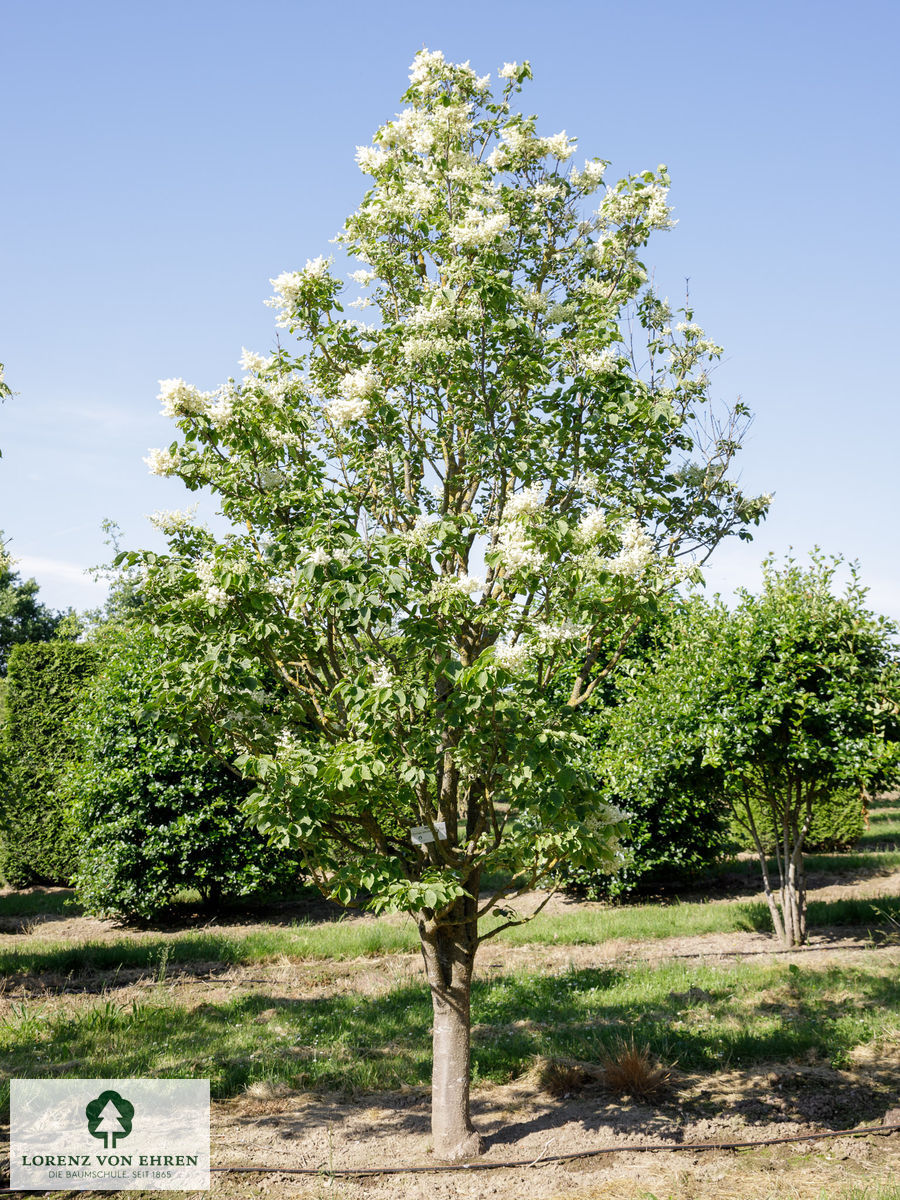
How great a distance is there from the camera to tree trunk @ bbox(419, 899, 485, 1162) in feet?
16.5

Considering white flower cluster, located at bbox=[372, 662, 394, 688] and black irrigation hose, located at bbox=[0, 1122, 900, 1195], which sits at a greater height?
white flower cluster, located at bbox=[372, 662, 394, 688]

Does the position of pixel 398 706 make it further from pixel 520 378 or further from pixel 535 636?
pixel 520 378

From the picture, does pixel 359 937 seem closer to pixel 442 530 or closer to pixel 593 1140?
pixel 593 1140

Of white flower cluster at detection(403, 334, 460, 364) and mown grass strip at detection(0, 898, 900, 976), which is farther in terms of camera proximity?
mown grass strip at detection(0, 898, 900, 976)

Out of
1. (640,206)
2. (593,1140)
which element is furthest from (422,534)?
(593,1140)

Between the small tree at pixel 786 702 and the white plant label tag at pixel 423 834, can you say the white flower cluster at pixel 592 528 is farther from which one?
the small tree at pixel 786 702

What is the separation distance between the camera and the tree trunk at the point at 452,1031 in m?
5.03

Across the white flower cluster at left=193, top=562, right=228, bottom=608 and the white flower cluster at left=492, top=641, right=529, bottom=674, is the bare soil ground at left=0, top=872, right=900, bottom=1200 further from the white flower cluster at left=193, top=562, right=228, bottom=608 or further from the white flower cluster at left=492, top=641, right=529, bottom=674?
the white flower cluster at left=193, top=562, right=228, bottom=608

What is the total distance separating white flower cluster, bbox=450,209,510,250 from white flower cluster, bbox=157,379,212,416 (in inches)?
64.4

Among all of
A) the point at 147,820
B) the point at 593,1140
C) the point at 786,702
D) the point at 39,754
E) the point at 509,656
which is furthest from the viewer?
the point at 39,754

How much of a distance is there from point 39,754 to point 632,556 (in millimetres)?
→ 14399

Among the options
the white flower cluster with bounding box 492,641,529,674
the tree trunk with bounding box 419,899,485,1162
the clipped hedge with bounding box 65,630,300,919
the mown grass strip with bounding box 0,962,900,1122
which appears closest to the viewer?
the white flower cluster with bounding box 492,641,529,674

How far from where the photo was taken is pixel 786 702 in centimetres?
959

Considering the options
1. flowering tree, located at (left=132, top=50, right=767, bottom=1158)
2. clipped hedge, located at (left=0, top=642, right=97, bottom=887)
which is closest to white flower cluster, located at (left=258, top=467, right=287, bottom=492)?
flowering tree, located at (left=132, top=50, right=767, bottom=1158)
